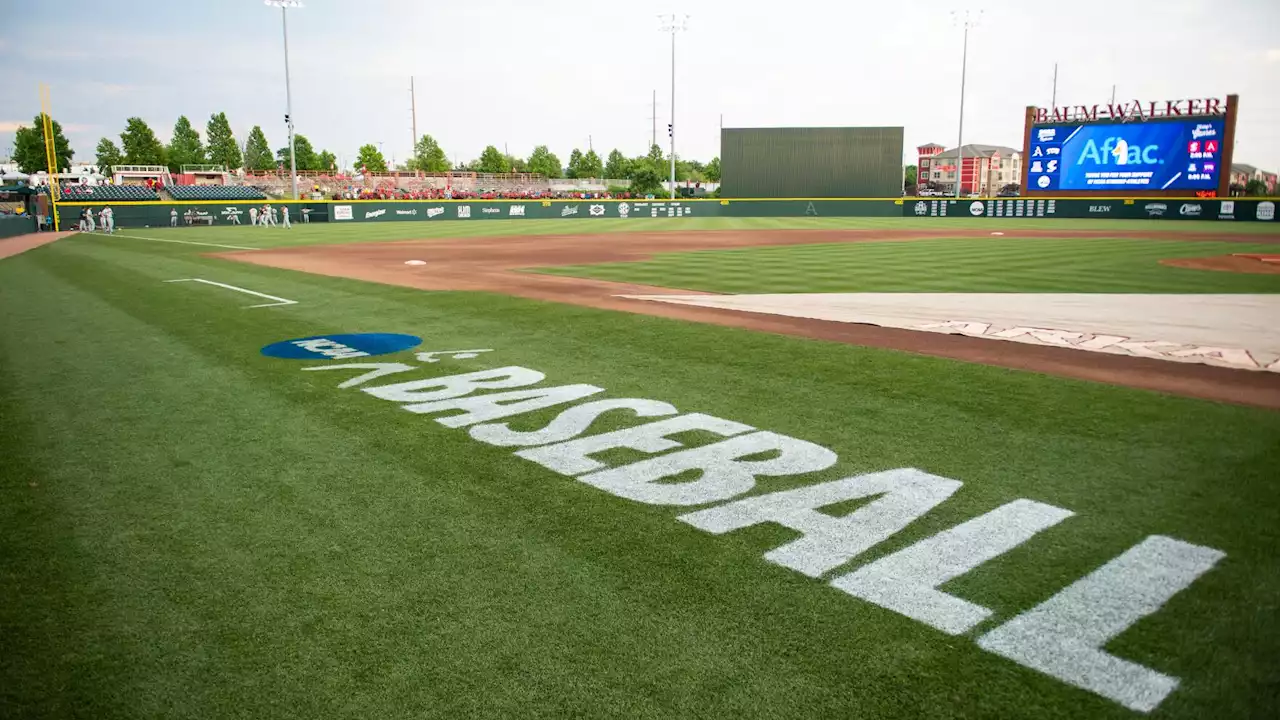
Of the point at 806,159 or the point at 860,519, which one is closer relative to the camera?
the point at 860,519

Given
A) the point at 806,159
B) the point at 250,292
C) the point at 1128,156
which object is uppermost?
the point at 806,159

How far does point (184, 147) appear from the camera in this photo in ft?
380

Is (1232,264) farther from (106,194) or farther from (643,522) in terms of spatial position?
(106,194)

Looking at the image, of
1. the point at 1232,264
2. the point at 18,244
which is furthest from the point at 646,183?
the point at 1232,264

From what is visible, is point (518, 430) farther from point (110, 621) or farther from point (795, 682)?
point (795, 682)

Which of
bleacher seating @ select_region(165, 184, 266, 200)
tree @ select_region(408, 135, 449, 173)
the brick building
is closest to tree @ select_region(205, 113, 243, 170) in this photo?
tree @ select_region(408, 135, 449, 173)

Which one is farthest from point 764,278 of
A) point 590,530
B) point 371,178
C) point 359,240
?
point 371,178

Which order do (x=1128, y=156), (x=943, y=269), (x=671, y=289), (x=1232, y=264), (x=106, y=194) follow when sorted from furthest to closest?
(x=1128, y=156)
(x=106, y=194)
(x=1232, y=264)
(x=943, y=269)
(x=671, y=289)

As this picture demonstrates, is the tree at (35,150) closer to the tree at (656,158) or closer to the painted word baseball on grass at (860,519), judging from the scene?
the tree at (656,158)

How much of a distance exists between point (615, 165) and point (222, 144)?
59.1m

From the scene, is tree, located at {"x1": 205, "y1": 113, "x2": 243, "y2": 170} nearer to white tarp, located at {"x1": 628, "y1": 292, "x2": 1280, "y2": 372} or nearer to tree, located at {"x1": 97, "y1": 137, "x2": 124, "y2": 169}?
tree, located at {"x1": 97, "y1": 137, "x2": 124, "y2": 169}

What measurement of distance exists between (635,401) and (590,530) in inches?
92.0

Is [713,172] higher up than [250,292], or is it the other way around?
[713,172]

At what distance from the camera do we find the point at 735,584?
3131mm
